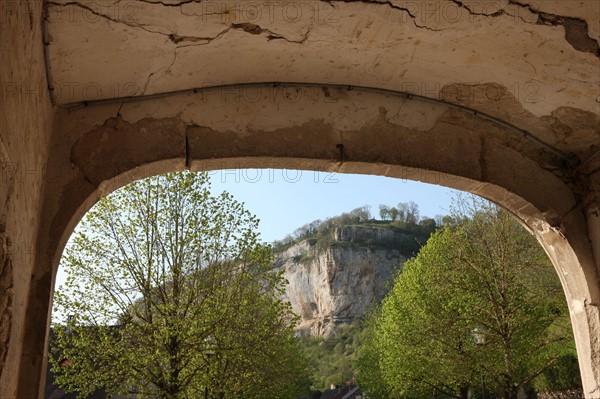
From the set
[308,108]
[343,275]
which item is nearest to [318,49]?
[308,108]

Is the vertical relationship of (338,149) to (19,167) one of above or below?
above

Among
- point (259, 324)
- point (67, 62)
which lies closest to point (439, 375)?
point (259, 324)

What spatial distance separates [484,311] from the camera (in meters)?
15.3

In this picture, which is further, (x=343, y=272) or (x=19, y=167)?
(x=343, y=272)

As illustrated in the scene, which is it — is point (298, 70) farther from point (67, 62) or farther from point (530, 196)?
point (530, 196)

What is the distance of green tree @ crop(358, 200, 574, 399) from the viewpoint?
1517cm

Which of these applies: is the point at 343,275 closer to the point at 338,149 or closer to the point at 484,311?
the point at 484,311

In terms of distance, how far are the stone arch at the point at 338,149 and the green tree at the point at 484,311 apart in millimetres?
10585

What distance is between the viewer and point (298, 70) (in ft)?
14.2

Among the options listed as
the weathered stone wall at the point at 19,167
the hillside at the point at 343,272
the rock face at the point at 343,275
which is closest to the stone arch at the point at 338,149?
the weathered stone wall at the point at 19,167

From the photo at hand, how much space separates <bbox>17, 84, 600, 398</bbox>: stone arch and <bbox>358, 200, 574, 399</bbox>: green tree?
10.6 meters

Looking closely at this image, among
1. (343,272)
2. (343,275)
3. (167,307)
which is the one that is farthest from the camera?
(343,272)

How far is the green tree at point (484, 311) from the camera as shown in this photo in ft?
49.8

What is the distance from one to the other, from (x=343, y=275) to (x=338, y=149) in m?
80.5
